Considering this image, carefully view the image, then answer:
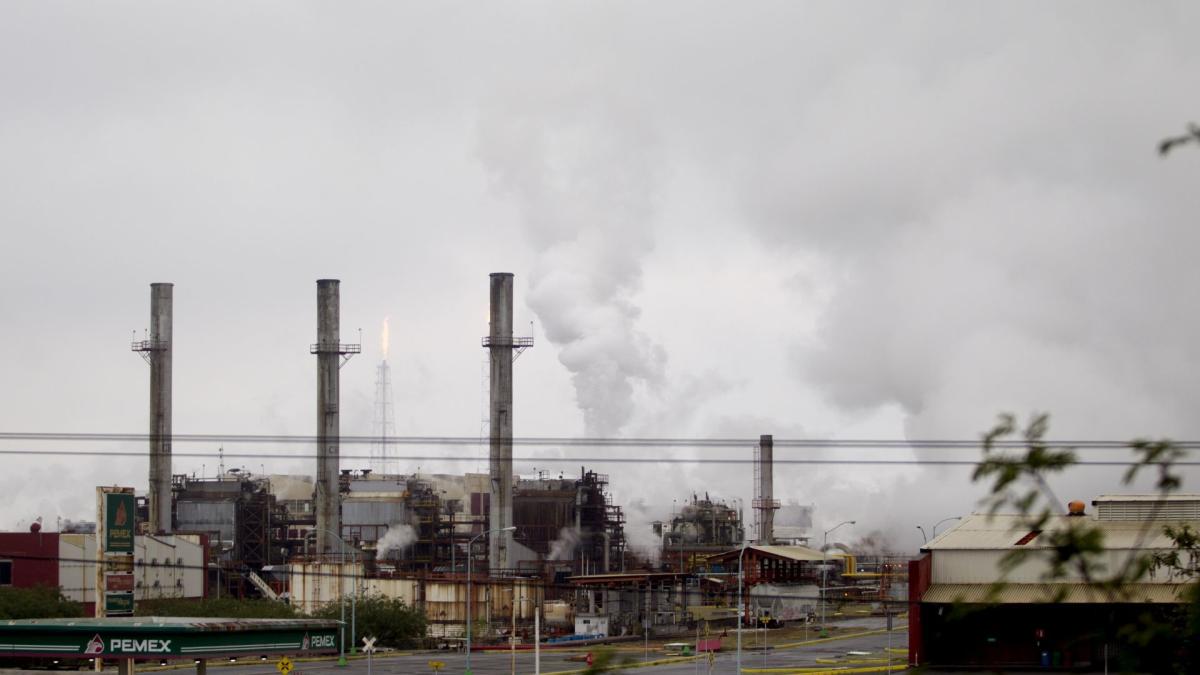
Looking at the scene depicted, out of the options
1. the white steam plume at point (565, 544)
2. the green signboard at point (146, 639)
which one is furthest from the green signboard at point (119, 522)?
the white steam plume at point (565, 544)

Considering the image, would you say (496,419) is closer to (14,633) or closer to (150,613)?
(150,613)

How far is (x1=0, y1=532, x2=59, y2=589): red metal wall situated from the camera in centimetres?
8062

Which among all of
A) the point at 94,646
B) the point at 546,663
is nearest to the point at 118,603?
the point at 546,663

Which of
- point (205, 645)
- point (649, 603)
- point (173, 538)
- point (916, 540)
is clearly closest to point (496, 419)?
point (649, 603)

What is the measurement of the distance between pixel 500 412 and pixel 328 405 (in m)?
10.5

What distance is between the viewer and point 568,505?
10125 cm

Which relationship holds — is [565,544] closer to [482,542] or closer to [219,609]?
[482,542]

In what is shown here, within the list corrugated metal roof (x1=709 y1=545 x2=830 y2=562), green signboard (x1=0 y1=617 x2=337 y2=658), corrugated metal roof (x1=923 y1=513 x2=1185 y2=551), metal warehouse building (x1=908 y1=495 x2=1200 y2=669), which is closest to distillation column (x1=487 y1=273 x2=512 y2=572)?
corrugated metal roof (x1=709 y1=545 x2=830 y2=562)

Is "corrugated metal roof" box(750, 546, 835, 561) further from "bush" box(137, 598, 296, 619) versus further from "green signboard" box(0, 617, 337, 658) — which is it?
"green signboard" box(0, 617, 337, 658)

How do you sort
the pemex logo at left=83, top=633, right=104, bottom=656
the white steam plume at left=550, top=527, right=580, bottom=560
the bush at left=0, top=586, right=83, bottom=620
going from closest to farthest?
the pemex logo at left=83, top=633, right=104, bottom=656, the bush at left=0, top=586, right=83, bottom=620, the white steam plume at left=550, top=527, right=580, bottom=560

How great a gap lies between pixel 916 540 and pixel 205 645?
7970cm

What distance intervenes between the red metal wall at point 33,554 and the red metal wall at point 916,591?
5159 centimetres

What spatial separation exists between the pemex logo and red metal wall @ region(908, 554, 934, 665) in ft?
72.0

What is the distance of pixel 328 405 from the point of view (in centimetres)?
9000
